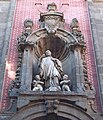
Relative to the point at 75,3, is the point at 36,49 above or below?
below

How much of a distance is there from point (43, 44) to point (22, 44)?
1.20m

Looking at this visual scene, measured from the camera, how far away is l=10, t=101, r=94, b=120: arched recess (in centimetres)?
978

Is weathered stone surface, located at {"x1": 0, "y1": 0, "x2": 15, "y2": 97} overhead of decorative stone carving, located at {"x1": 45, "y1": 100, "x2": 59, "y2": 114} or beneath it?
overhead

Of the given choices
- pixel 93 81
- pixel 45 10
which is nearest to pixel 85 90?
pixel 93 81

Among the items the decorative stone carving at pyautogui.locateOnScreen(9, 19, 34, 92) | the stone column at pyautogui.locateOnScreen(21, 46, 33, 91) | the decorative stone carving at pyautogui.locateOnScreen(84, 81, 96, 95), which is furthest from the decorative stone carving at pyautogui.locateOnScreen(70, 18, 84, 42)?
the decorative stone carving at pyautogui.locateOnScreen(84, 81, 96, 95)

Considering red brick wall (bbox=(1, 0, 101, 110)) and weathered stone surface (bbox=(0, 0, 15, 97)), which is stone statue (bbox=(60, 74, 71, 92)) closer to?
red brick wall (bbox=(1, 0, 101, 110))

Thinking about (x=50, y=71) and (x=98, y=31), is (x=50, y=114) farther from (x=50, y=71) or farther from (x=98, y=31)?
(x=98, y=31)

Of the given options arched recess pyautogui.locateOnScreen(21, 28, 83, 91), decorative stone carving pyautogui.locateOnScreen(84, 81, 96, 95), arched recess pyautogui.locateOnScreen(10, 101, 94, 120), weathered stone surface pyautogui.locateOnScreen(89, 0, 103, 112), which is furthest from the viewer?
weathered stone surface pyautogui.locateOnScreen(89, 0, 103, 112)

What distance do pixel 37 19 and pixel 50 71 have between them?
11.3ft

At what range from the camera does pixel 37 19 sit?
14227 millimetres

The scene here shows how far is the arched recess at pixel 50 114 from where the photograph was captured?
9781 mm

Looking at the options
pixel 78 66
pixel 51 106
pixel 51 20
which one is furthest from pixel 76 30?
pixel 51 106

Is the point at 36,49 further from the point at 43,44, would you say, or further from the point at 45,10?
the point at 45,10

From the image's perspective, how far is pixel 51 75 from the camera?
1136 cm
